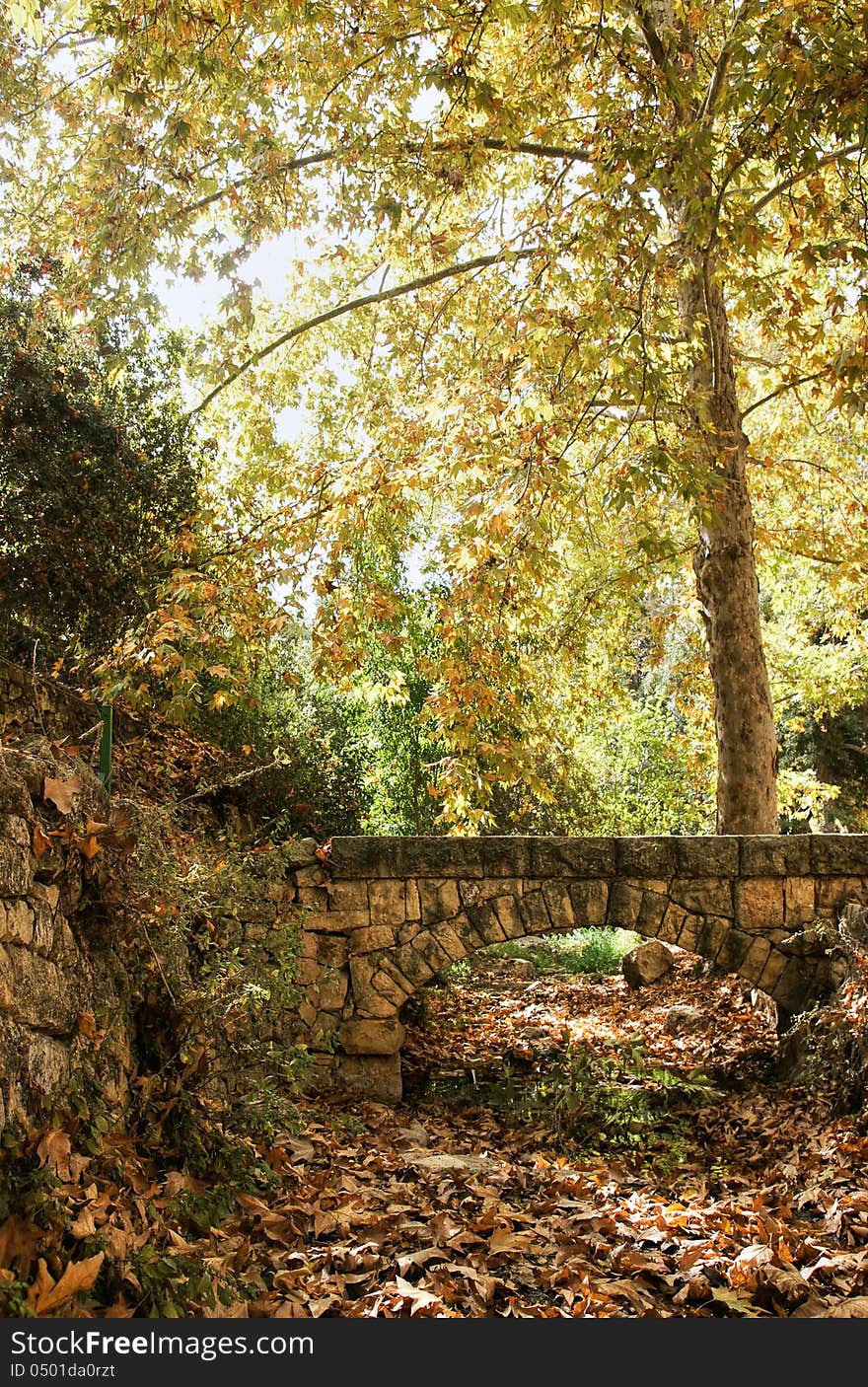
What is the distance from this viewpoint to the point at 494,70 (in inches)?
304

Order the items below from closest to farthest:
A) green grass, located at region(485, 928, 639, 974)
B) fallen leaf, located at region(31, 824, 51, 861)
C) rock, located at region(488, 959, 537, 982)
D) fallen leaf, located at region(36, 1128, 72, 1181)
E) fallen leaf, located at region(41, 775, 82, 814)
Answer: fallen leaf, located at region(36, 1128, 72, 1181) → fallen leaf, located at region(31, 824, 51, 861) → fallen leaf, located at region(41, 775, 82, 814) → rock, located at region(488, 959, 537, 982) → green grass, located at region(485, 928, 639, 974)

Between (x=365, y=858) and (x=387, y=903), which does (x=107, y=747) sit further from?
(x=387, y=903)

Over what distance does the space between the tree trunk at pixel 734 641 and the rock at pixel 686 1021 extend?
147 cm

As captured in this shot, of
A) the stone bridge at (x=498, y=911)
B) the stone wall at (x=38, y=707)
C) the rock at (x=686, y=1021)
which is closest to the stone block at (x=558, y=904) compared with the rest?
the stone bridge at (x=498, y=911)

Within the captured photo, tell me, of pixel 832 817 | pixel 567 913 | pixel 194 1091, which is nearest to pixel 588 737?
pixel 832 817

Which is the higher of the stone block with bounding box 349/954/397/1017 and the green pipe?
the green pipe

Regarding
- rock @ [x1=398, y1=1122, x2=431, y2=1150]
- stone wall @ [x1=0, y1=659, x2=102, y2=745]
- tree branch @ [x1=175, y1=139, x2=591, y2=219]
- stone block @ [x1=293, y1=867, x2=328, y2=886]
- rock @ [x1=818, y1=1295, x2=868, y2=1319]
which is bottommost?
rock @ [x1=398, y1=1122, x2=431, y2=1150]

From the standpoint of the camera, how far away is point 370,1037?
6367 millimetres

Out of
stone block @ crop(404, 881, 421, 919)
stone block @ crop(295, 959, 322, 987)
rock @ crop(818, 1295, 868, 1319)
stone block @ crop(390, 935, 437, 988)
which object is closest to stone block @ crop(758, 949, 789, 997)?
stone block @ crop(390, 935, 437, 988)

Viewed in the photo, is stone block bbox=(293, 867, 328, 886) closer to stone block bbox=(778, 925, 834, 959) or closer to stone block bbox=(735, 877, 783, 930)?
stone block bbox=(735, 877, 783, 930)

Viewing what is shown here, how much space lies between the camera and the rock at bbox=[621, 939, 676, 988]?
30.4 ft

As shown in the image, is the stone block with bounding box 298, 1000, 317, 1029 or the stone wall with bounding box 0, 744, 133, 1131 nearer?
the stone wall with bounding box 0, 744, 133, 1131

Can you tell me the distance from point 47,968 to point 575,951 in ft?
29.6

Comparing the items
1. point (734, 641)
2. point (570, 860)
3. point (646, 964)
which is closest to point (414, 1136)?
point (570, 860)
